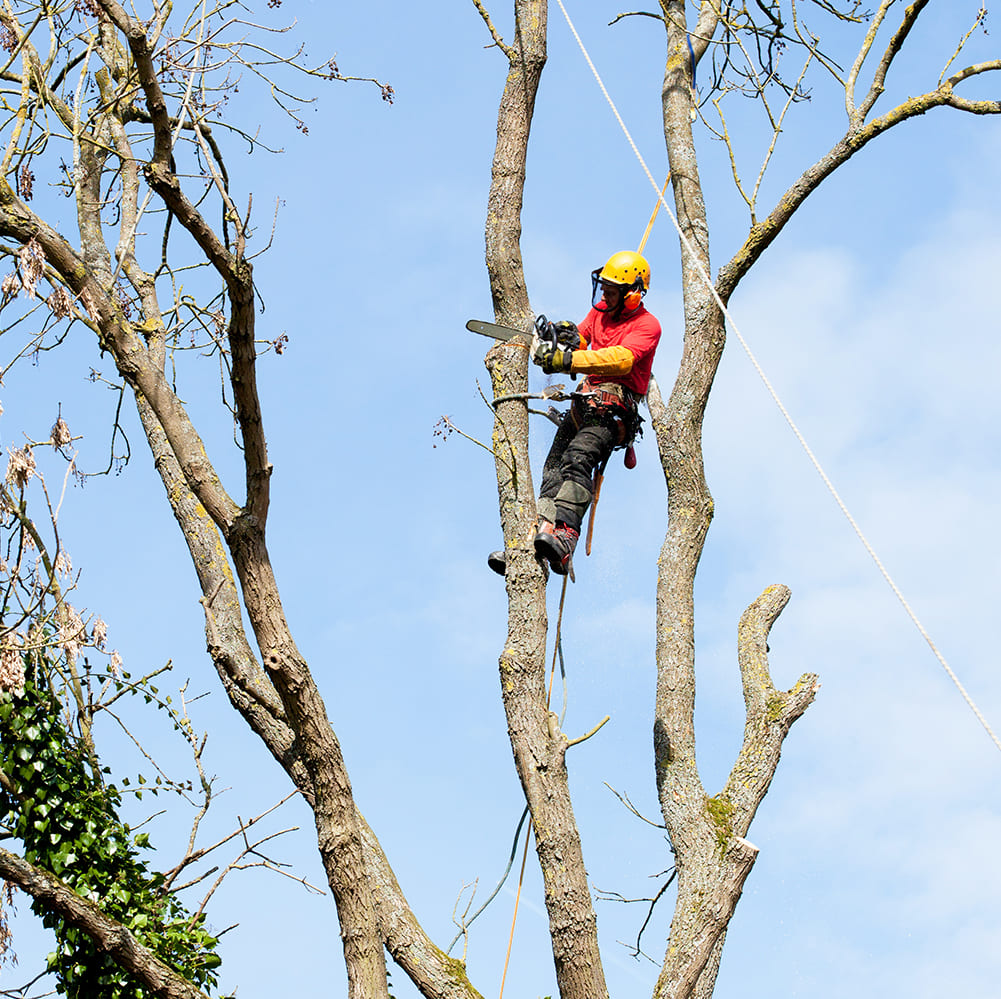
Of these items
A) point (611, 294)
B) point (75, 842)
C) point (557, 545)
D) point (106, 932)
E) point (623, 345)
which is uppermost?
point (611, 294)

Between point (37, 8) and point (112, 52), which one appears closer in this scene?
point (37, 8)

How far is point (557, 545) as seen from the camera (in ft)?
15.7

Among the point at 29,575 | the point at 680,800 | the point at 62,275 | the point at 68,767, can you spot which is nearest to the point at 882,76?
the point at 680,800

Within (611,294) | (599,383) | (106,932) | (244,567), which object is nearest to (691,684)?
(599,383)

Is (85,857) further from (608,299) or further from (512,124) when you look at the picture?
(512,124)

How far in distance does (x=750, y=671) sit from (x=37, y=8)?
460cm

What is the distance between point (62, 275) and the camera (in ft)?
14.4

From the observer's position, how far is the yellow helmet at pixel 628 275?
539cm

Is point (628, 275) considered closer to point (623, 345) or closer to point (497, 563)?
point (623, 345)

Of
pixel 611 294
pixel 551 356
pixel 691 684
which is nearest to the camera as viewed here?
pixel 551 356

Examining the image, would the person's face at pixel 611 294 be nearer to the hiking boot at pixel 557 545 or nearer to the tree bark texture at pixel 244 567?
the hiking boot at pixel 557 545

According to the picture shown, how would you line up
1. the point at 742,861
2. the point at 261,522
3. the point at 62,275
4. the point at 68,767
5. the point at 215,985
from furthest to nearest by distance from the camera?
the point at 68,767 → the point at 215,985 → the point at 742,861 → the point at 62,275 → the point at 261,522

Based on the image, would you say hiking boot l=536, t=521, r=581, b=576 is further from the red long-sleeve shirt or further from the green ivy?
the green ivy

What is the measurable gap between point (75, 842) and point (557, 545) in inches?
99.7
